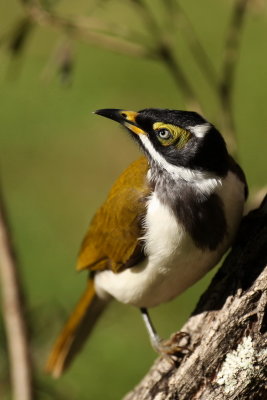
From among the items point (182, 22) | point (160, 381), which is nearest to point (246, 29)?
point (182, 22)

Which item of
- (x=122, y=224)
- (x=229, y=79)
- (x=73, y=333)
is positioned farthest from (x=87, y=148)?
(x=122, y=224)

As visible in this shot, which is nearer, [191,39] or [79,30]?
[79,30]

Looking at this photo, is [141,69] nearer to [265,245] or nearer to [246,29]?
[246,29]

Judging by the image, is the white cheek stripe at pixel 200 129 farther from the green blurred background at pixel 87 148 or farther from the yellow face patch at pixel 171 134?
the green blurred background at pixel 87 148

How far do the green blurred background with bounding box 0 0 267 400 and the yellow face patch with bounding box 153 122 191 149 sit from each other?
340cm

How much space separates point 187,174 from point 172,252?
0.37m

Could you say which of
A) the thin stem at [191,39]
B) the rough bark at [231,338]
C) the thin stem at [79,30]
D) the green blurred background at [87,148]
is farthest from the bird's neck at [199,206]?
the green blurred background at [87,148]

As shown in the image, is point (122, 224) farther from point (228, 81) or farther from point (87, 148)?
point (87, 148)

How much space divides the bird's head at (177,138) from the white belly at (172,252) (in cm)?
15

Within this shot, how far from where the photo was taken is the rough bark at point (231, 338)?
3.25 metres

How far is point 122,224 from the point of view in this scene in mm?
4012

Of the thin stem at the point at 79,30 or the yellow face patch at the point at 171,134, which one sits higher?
the thin stem at the point at 79,30

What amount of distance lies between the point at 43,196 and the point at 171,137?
588 centimetres

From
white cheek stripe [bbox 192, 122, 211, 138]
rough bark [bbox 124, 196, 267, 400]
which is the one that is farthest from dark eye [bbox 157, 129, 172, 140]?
rough bark [bbox 124, 196, 267, 400]
